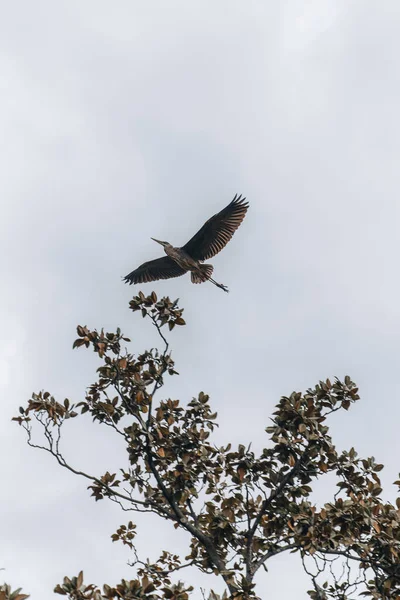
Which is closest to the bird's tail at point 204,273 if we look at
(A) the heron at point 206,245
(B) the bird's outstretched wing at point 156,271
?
(A) the heron at point 206,245

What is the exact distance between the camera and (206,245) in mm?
15516

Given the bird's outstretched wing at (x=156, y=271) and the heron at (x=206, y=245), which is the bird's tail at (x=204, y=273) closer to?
the heron at (x=206, y=245)

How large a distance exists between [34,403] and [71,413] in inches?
17.4

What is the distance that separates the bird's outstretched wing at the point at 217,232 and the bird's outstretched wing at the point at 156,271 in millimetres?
635

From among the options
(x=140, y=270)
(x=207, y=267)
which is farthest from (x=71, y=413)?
(x=140, y=270)

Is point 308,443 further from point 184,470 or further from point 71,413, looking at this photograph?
point 71,413

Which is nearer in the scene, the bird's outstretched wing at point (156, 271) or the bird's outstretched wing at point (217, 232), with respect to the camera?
the bird's outstretched wing at point (217, 232)

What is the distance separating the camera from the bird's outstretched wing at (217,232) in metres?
14.8

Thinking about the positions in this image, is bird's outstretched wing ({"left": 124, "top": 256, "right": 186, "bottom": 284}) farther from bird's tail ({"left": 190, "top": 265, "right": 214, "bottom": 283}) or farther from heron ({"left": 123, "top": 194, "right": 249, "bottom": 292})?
bird's tail ({"left": 190, "top": 265, "right": 214, "bottom": 283})

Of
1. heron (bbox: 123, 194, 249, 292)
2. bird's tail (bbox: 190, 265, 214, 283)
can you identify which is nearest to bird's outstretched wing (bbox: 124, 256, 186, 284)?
heron (bbox: 123, 194, 249, 292)

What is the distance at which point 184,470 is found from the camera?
8.33 metres

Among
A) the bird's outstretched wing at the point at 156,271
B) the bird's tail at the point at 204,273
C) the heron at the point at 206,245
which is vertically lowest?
the bird's tail at the point at 204,273

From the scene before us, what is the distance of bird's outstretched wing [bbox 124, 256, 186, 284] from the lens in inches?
635

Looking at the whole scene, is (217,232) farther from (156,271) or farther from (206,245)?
(156,271)
